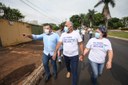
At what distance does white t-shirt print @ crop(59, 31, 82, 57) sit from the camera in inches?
140

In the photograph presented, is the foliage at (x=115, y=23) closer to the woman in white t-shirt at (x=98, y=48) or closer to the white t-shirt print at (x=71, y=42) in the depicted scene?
the woman in white t-shirt at (x=98, y=48)

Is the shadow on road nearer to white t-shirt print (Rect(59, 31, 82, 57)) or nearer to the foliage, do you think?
white t-shirt print (Rect(59, 31, 82, 57))

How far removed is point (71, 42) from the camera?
11.7 ft

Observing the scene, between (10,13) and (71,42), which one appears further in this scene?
(10,13)

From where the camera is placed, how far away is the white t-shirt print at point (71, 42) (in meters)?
3.55

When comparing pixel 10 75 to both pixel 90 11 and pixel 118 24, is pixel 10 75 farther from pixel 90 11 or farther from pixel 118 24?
pixel 118 24

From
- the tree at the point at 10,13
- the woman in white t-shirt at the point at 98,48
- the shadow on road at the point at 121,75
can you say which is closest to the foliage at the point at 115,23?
the tree at the point at 10,13

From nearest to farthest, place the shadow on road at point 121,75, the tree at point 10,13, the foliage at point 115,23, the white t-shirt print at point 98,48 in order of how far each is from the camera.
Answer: the white t-shirt print at point 98,48
the shadow on road at point 121,75
the tree at point 10,13
the foliage at point 115,23

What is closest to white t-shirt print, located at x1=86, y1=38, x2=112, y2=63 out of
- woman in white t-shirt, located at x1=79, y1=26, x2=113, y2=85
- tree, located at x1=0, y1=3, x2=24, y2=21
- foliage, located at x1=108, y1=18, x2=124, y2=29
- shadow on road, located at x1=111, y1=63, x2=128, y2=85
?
woman in white t-shirt, located at x1=79, y1=26, x2=113, y2=85

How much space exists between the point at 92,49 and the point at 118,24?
99.3 metres

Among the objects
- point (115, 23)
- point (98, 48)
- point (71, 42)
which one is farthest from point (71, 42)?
point (115, 23)

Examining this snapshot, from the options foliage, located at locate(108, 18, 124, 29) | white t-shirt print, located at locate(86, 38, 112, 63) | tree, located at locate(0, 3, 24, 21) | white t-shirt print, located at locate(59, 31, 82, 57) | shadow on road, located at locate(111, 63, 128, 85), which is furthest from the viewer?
foliage, located at locate(108, 18, 124, 29)

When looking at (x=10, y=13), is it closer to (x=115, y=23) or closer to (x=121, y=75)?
(x=121, y=75)

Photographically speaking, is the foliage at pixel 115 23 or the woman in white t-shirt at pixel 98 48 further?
the foliage at pixel 115 23
